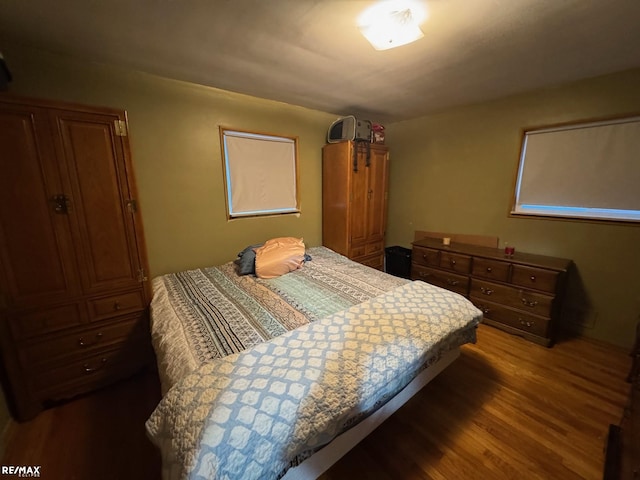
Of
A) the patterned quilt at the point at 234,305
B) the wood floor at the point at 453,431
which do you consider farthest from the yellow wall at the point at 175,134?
the wood floor at the point at 453,431

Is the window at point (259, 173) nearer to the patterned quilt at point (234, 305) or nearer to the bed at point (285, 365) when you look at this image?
the patterned quilt at point (234, 305)

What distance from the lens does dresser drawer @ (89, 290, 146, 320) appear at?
168 centimetres

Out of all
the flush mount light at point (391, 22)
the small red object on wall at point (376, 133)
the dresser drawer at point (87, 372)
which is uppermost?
the flush mount light at point (391, 22)

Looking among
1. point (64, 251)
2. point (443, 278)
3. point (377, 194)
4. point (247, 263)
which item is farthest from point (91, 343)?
point (443, 278)

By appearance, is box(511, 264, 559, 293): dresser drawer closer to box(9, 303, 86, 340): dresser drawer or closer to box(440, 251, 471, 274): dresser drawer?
box(440, 251, 471, 274): dresser drawer

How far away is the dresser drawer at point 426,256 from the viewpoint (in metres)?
2.89

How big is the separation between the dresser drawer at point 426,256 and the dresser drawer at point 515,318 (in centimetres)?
53

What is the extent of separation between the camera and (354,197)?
2996mm

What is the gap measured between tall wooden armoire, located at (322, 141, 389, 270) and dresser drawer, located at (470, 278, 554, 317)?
1.28 metres

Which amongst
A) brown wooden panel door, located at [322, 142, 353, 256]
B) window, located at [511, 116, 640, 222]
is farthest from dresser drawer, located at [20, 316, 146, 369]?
window, located at [511, 116, 640, 222]

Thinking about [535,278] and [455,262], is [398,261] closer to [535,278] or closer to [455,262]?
[455,262]

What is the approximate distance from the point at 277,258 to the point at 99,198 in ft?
4.25

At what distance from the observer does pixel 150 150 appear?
209 cm

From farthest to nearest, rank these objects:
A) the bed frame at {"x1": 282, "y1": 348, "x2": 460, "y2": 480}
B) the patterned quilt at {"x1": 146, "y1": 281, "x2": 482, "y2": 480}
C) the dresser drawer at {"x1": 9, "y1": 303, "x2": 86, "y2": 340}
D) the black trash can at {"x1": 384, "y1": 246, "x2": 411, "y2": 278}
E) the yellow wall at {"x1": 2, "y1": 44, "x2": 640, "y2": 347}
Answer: the black trash can at {"x1": 384, "y1": 246, "x2": 411, "y2": 278} < the yellow wall at {"x1": 2, "y1": 44, "x2": 640, "y2": 347} < the dresser drawer at {"x1": 9, "y1": 303, "x2": 86, "y2": 340} < the bed frame at {"x1": 282, "y1": 348, "x2": 460, "y2": 480} < the patterned quilt at {"x1": 146, "y1": 281, "x2": 482, "y2": 480}
